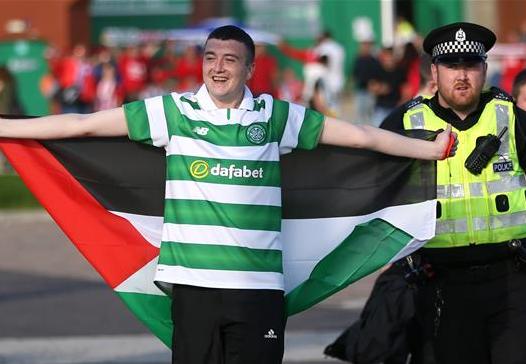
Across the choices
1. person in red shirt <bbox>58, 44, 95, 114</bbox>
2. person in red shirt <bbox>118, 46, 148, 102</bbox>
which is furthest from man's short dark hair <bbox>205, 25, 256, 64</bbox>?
person in red shirt <bbox>118, 46, 148, 102</bbox>

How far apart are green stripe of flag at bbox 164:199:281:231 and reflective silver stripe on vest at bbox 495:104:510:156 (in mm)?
1217

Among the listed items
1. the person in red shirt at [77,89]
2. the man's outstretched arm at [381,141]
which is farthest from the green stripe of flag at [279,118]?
the person in red shirt at [77,89]

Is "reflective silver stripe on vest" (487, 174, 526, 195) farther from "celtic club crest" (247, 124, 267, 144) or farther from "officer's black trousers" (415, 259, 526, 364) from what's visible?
"celtic club crest" (247, 124, 267, 144)

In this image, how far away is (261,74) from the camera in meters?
24.6

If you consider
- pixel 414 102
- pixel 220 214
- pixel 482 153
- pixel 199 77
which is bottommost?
pixel 220 214

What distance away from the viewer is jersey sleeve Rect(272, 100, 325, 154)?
20.6 ft

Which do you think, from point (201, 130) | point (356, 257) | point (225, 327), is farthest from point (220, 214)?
point (356, 257)

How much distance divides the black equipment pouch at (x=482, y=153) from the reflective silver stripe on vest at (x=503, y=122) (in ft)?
0.17

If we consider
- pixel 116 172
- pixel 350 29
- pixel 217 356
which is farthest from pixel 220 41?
pixel 350 29

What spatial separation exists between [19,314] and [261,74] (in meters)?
13.6

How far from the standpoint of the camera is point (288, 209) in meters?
6.80

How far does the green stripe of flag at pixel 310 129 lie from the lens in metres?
6.35

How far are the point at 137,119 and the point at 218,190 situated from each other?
1.71 ft

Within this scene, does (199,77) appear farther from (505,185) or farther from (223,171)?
(223,171)
